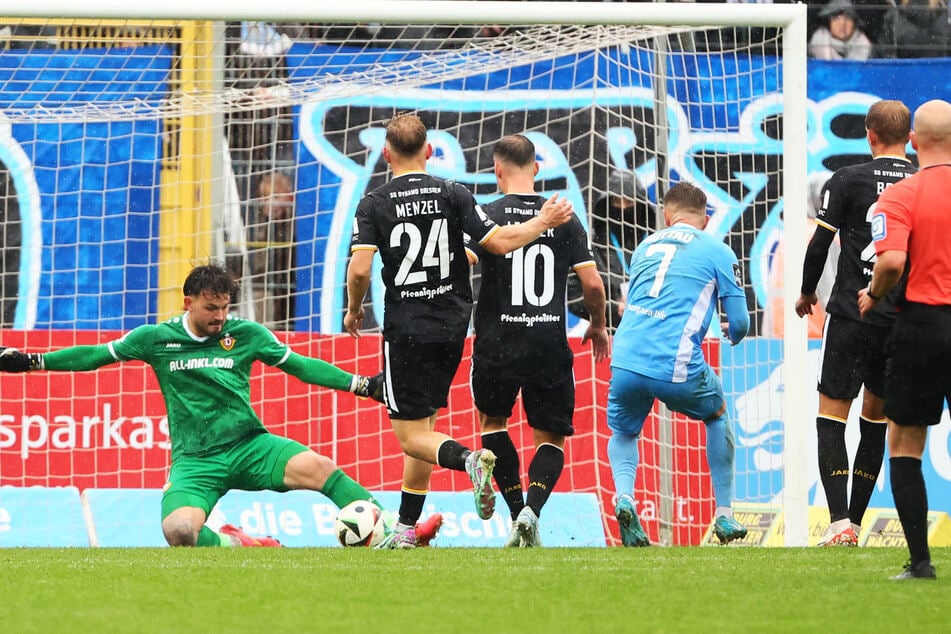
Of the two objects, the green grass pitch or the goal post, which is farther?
the goal post

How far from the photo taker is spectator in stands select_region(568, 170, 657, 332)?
10156 millimetres

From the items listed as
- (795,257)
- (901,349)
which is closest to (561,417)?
(795,257)

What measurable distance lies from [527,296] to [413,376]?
86cm

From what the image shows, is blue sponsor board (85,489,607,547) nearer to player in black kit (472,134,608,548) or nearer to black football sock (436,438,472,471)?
player in black kit (472,134,608,548)

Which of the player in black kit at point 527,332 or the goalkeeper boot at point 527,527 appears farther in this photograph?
the player in black kit at point 527,332

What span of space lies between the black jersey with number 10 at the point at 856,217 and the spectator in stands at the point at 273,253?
4.93m

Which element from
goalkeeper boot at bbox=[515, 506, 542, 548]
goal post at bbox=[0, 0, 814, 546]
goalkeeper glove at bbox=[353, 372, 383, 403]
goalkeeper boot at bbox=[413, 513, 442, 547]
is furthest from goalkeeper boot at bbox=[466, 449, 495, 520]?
goal post at bbox=[0, 0, 814, 546]

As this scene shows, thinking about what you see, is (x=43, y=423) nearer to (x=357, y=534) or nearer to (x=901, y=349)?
(x=357, y=534)

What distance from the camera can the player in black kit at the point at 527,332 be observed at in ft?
24.2

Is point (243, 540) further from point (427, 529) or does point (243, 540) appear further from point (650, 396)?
point (650, 396)

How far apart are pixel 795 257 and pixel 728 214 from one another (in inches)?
100

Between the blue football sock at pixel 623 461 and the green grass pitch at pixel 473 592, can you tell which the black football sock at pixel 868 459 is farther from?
the blue football sock at pixel 623 461

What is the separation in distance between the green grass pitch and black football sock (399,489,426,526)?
1.55 ft

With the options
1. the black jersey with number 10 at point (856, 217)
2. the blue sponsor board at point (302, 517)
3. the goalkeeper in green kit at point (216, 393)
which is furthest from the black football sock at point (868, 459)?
the goalkeeper in green kit at point (216, 393)
